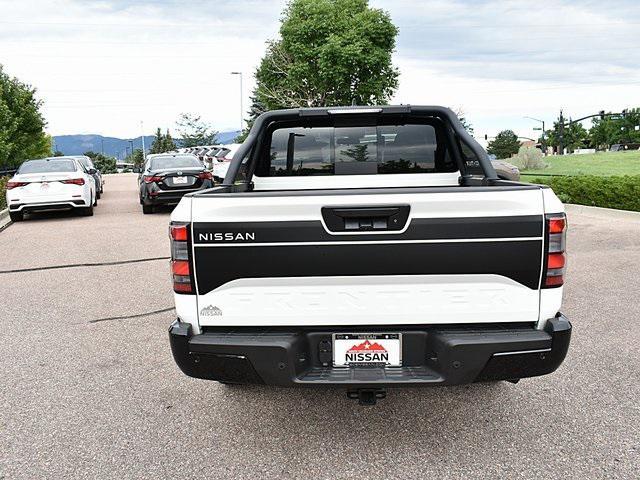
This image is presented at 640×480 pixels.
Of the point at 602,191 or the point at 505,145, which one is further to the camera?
the point at 505,145

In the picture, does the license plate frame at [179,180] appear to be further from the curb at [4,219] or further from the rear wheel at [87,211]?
the curb at [4,219]

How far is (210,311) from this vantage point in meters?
A: 3.24

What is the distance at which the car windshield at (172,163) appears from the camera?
1676cm

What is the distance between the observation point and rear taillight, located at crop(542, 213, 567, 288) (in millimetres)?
3096

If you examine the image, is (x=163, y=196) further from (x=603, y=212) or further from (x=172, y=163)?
(x=603, y=212)

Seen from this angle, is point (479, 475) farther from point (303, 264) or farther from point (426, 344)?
point (303, 264)

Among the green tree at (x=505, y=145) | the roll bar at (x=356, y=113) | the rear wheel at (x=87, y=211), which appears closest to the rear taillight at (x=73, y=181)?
the rear wheel at (x=87, y=211)

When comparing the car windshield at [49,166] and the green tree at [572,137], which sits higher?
the car windshield at [49,166]

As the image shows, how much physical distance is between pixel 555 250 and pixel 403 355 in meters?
0.94

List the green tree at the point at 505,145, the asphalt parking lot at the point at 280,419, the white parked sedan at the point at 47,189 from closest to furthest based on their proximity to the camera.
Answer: the asphalt parking lot at the point at 280,419 → the white parked sedan at the point at 47,189 → the green tree at the point at 505,145

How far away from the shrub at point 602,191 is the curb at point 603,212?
404 mm

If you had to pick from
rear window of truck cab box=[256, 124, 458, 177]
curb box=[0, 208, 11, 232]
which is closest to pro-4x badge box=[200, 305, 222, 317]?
rear window of truck cab box=[256, 124, 458, 177]

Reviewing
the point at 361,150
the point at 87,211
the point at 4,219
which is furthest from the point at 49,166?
the point at 361,150

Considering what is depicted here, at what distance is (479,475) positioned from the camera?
3.25 metres
